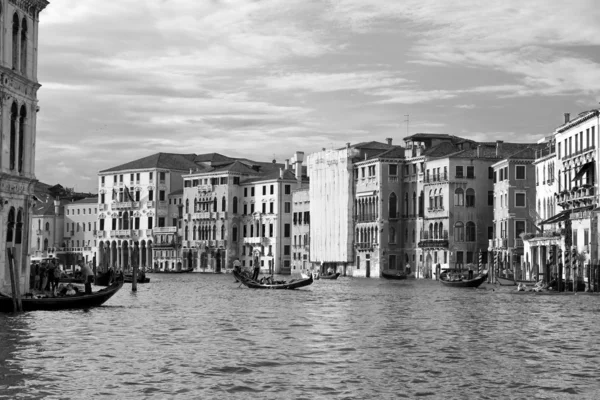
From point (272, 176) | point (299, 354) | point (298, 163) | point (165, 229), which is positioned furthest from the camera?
point (165, 229)

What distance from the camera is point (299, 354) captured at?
18781 millimetres

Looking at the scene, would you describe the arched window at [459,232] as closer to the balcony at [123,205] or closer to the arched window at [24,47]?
the balcony at [123,205]

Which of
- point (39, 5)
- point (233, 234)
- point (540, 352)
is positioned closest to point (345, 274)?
point (233, 234)

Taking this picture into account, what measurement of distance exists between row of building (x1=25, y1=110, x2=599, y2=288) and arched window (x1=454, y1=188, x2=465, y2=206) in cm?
6

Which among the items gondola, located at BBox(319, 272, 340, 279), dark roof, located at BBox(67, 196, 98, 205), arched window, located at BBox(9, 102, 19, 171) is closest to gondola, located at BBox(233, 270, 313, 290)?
arched window, located at BBox(9, 102, 19, 171)

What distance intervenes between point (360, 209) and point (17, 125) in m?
57.8

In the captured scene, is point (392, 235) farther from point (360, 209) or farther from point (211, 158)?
point (211, 158)

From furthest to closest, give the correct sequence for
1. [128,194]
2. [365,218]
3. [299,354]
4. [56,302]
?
1. [128,194]
2. [365,218]
3. [56,302]
4. [299,354]

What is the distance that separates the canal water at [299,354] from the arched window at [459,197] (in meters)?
41.9

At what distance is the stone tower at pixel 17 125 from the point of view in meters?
27.0

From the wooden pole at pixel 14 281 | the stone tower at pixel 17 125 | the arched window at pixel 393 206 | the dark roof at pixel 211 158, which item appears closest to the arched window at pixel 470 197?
the arched window at pixel 393 206

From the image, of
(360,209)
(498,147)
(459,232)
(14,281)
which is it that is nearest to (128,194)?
(360,209)

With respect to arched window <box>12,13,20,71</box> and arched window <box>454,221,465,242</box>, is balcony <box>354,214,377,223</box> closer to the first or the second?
arched window <box>454,221,465,242</box>

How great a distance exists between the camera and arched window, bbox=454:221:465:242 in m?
73.4
